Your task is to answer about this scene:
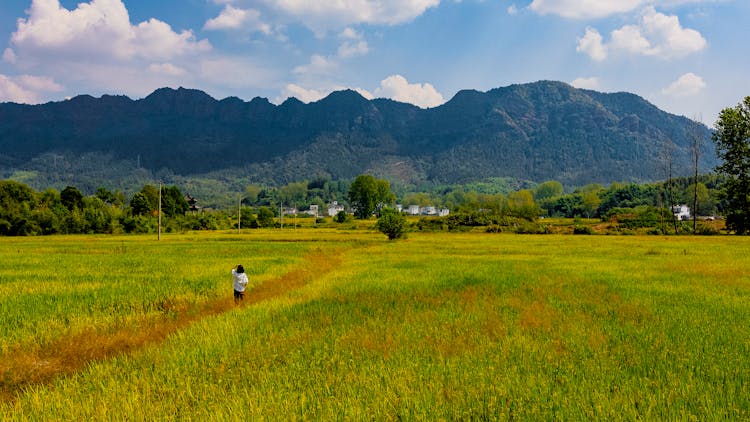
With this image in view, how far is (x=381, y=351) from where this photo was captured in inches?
376

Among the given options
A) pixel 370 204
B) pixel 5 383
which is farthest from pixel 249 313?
pixel 370 204

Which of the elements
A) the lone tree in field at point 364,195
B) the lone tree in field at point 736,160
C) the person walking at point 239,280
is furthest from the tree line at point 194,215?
the lone tree in field at point 364,195

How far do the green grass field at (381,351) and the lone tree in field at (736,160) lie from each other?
2431 inches

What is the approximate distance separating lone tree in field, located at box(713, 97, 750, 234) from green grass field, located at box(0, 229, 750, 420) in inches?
2431

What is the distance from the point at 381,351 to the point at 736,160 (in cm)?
8382

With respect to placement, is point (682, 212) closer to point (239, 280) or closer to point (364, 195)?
point (364, 195)

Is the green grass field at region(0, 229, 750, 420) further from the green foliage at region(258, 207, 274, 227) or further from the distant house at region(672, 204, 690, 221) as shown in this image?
the distant house at region(672, 204, 690, 221)

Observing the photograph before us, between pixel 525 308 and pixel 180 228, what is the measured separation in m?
98.9

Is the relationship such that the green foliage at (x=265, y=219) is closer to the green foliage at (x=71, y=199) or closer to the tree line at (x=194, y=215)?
the tree line at (x=194, y=215)

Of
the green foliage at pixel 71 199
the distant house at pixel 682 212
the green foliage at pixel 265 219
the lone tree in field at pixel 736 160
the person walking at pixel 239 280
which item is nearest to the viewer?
the person walking at pixel 239 280

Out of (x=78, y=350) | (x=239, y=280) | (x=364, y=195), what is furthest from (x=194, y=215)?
(x=78, y=350)

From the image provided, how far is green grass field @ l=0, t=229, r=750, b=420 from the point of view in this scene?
668 centimetres

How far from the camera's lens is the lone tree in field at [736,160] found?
66.3 m

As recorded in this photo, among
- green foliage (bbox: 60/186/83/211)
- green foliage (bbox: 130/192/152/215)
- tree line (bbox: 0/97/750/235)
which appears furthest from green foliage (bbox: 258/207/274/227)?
green foliage (bbox: 60/186/83/211)
